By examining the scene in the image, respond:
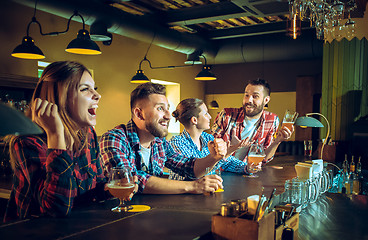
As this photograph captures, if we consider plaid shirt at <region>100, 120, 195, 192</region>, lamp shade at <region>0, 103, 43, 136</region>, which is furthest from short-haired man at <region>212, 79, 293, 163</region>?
lamp shade at <region>0, 103, 43, 136</region>

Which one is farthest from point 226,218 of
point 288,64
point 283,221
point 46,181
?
point 288,64

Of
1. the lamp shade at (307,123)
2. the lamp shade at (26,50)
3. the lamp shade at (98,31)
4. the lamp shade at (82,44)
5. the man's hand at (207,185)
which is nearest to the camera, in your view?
the man's hand at (207,185)

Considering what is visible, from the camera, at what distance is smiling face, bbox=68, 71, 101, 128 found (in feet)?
5.47

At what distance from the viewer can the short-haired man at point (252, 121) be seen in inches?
146

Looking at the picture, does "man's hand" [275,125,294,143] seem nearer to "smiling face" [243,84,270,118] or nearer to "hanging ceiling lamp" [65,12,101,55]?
"smiling face" [243,84,270,118]

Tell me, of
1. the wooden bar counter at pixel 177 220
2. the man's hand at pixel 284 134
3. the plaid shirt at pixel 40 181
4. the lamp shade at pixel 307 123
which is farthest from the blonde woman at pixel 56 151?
the lamp shade at pixel 307 123

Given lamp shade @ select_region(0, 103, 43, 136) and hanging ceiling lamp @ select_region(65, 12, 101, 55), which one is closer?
lamp shade @ select_region(0, 103, 43, 136)

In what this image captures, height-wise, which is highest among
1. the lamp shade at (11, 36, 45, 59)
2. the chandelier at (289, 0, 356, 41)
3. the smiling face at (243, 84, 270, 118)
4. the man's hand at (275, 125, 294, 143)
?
the chandelier at (289, 0, 356, 41)

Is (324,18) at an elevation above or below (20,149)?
above

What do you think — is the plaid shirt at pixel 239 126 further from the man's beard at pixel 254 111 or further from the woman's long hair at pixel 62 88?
the woman's long hair at pixel 62 88

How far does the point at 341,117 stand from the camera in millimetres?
5492

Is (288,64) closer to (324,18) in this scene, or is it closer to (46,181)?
(324,18)

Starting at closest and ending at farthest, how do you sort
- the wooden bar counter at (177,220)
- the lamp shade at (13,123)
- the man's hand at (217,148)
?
1. the lamp shade at (13,123)
2. the wooden bar counter at (177,220)
3. the man's hand at (217,148)

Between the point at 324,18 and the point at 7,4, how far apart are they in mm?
5158
